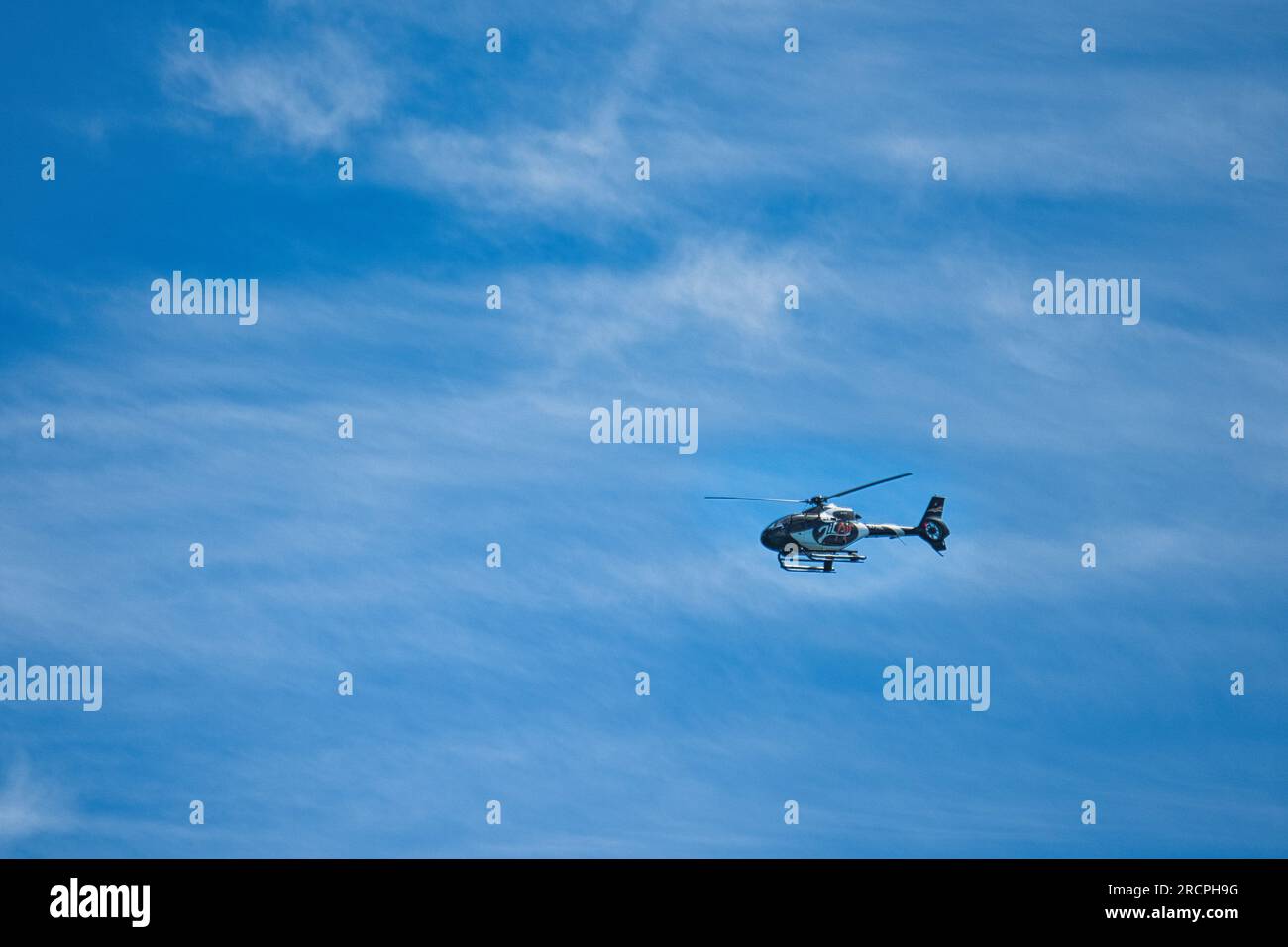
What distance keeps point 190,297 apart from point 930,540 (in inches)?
1689

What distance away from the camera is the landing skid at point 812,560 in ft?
371

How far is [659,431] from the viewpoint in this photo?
113 metres

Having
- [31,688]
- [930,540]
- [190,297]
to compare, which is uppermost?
[190,297]

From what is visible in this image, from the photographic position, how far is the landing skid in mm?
113188

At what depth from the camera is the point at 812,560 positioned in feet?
375
